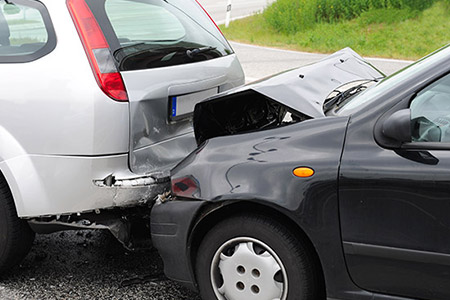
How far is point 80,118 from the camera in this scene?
3559 mm

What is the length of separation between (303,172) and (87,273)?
1.82 metres

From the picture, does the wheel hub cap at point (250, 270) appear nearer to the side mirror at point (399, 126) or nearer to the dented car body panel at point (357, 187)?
the dented car body panel at point (357, 187)

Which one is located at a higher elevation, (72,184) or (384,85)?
(384,85)

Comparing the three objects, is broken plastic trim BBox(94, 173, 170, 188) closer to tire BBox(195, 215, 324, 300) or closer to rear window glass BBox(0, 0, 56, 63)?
tire BBox(195, 215, 324, 300)

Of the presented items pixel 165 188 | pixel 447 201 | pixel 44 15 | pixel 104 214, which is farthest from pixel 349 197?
pixel 44 15

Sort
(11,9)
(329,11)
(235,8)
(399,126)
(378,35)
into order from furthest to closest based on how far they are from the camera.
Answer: (235,8)
(329,11)
(378,35)
(11,9)
(399,126)

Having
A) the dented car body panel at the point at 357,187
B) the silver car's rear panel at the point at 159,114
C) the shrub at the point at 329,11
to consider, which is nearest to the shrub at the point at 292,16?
the shrub at the point at 329,11

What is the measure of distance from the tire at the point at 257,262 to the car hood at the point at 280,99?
0.52 meters

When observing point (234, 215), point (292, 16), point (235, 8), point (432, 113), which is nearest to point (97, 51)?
point (234, 215)

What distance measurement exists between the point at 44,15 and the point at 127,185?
1058 millimetres

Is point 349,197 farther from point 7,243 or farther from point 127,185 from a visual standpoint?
point 7,243

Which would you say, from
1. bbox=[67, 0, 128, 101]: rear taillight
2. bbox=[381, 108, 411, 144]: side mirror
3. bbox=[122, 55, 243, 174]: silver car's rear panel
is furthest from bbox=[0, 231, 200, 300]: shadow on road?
bbox=[381, 108, 411, 144]: side mirror

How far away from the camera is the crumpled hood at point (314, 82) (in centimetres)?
323

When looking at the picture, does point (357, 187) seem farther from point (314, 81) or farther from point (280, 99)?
point (314, 81)
